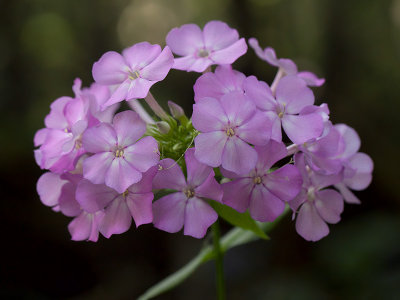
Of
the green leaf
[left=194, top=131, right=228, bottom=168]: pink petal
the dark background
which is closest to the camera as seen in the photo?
[left=194, top=131, right=228, bottom=168]: pink petal

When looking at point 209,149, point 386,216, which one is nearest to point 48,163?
point 209,149

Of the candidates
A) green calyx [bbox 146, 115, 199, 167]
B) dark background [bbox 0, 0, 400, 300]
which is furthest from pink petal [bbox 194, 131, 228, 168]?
dark background [bbox 0, 0, 400, 300]

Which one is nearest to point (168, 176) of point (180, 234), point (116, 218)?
Result: point (116, 218)

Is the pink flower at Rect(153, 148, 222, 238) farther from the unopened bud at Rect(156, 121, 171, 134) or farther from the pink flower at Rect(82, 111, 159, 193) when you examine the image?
the unopened bud at Rect(156, 121, 171, 134)

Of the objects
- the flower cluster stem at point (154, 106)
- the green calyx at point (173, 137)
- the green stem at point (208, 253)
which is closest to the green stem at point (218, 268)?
the green stem at point (208, 253)

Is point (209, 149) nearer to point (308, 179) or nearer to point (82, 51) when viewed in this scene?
point (308, 179)
